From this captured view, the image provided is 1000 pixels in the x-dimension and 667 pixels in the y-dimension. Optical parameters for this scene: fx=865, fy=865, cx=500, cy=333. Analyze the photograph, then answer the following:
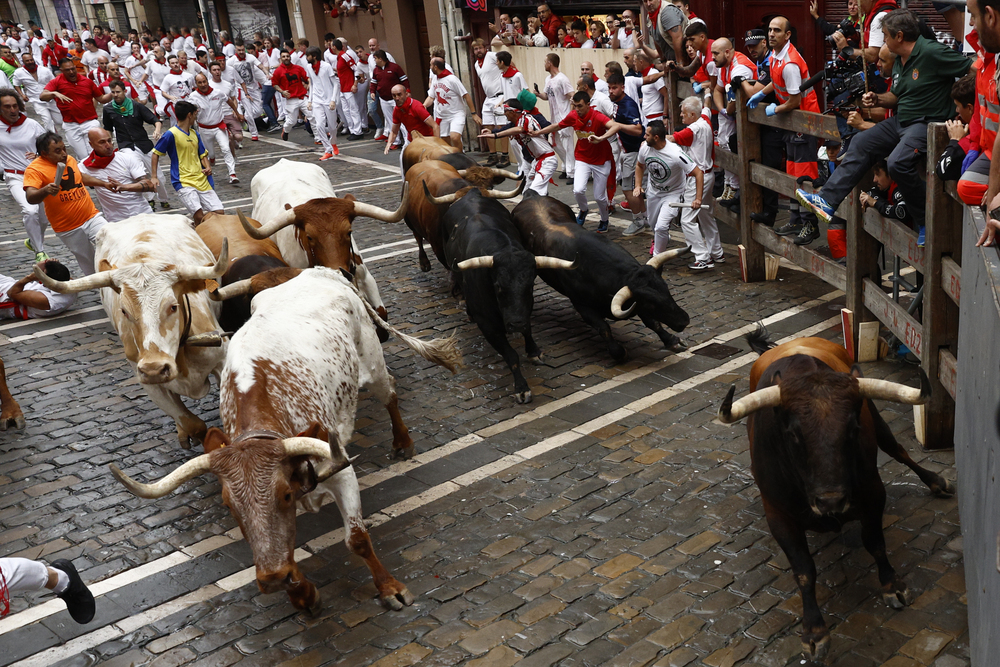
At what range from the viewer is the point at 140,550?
240 inches

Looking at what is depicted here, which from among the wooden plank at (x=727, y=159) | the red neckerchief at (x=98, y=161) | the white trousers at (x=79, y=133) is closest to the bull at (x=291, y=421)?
the wooden plank at (x=727, y=159)

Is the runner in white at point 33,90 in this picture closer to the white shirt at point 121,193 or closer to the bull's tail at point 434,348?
the white shirt at point 121,193

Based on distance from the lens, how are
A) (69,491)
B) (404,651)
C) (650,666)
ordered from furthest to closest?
1. (69,491)
2. (404,651)
3. (650,666)

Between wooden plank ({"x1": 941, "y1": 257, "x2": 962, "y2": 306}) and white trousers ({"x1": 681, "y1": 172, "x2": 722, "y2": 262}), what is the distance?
4.41 meters

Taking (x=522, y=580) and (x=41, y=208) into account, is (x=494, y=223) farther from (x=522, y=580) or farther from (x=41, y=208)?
(x=41, y=208)

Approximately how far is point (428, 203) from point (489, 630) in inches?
253

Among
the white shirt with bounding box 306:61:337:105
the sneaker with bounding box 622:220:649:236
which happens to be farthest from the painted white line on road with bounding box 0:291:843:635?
the white shirt with bounding box 306:61:337:105

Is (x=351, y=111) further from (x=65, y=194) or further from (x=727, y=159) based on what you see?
(x=727, y=159)

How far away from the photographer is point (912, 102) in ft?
22.6

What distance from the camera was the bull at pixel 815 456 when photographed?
4.05m

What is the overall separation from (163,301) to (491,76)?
12916 mm

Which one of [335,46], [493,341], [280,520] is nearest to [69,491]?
[280,520]

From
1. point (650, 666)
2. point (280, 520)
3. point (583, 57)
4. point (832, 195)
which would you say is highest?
point (583, 57)

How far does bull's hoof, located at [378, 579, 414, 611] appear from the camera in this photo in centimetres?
517
